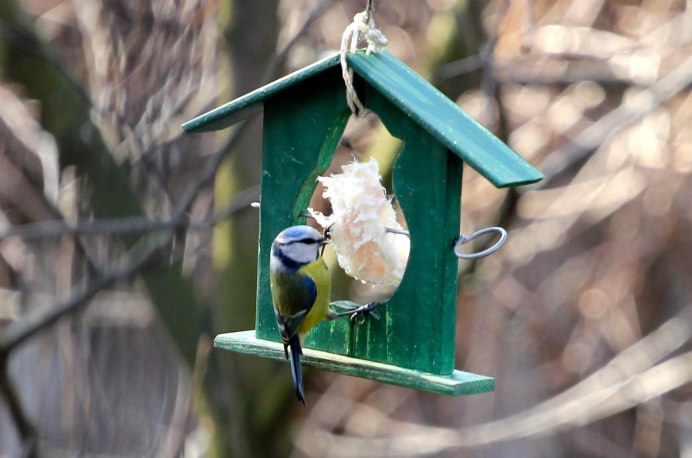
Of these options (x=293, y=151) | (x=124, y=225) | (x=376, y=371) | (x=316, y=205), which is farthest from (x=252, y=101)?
(x=316, y=205)

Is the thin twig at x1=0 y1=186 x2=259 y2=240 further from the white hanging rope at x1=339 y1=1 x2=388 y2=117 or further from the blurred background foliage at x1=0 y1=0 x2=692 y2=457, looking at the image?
the white hanging rope at x1=339 y1=1 x2=388 y2=117

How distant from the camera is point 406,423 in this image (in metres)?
5.36

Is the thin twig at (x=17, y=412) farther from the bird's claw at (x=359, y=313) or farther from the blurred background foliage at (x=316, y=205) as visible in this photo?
the bird's claw at (x=359, y=313)

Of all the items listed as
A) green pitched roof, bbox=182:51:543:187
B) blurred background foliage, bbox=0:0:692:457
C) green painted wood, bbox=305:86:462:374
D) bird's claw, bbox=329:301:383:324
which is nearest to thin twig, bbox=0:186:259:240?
blurred background foliage, bbox=0:0:692:457

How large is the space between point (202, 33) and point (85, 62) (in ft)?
1.79

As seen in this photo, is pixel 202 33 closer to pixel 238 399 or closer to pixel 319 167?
pixel 238 399

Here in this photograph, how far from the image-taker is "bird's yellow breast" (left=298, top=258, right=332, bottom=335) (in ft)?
7.48

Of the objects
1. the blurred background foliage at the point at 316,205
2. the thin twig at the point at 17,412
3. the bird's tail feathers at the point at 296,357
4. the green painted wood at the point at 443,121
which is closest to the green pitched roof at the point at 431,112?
the green painted wood at the point at 443,121

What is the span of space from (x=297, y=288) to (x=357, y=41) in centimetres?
58

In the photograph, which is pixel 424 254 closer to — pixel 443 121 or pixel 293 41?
pixel 443 121

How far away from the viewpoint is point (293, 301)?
2.26 metres

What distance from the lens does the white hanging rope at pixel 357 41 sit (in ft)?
7.03

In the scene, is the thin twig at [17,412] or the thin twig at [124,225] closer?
the thin twig at [124,225]

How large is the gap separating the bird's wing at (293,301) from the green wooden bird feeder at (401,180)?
0.33 ft
